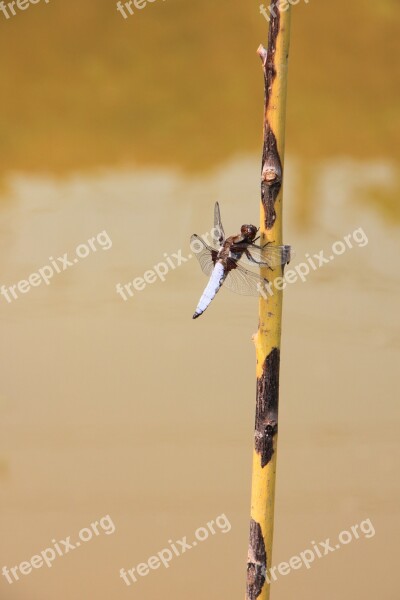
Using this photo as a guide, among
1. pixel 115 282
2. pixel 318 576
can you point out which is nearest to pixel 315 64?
pixel 115 282

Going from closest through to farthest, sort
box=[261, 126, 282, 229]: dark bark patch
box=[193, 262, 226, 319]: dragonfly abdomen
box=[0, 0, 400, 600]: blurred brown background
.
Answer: box=[261, 126, 282, 229]: dark bark patch, box=[193, 262, 226, 319]: dragonfly abdomen, box=[0, 0, 400, 600]: blurred brown background

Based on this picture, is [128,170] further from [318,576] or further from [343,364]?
[318,576]

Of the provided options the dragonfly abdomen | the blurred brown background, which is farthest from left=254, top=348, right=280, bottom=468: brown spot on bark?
the blurred brown background

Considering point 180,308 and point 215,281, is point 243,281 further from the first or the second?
point 180,308

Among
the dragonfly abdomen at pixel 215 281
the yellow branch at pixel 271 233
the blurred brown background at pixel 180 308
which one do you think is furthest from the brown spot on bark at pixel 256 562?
the blurred brown background at pixel 180 308

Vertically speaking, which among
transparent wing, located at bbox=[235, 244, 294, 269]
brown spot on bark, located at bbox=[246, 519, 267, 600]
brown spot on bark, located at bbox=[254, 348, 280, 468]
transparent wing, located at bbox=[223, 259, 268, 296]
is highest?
transparent wing, located at bbox=[223, 259, 268, 296]

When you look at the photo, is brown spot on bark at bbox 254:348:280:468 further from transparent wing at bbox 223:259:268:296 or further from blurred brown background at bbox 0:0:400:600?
blurred brown background at bbox 0:0:400:600
